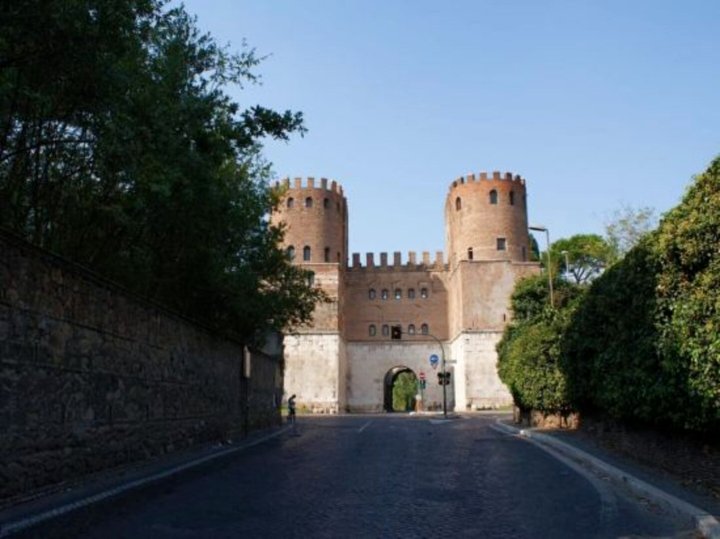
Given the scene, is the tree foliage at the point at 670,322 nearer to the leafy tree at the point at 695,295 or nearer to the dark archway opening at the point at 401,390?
the leafy tree at the point at 695,295

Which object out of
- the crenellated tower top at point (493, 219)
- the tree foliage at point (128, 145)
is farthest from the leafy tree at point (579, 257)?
the tree foliage at point (128, 145)

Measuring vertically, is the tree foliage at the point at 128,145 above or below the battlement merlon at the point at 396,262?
below

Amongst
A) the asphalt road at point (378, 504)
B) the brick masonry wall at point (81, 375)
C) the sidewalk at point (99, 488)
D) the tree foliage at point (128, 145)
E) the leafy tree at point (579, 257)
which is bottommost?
the asphalt road at point (378, 504)

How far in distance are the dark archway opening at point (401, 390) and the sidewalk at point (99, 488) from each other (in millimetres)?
55076

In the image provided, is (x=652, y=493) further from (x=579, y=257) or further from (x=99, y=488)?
(x=579, y=257)

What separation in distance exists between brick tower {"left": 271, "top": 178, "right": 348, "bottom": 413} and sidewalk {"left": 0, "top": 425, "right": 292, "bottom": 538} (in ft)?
148

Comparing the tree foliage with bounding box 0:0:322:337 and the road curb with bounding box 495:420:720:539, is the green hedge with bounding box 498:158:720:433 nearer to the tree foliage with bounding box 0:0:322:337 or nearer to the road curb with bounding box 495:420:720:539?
the road curb with bounding box 495:420:720:539

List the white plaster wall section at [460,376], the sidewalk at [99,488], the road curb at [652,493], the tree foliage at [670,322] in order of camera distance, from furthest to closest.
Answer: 1. the white plaster wall section at [460,376]
2. the tree foliage at [670,322]
3. the sidewalk at [99,488]
4. the road curb at [652,493]

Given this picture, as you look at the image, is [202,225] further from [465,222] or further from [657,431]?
[465,222]

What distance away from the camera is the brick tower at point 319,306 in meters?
60.8

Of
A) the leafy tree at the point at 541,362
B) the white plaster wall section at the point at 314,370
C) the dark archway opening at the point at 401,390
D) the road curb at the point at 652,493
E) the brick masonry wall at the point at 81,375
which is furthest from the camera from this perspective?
the dark archway opening at the point at 401,390

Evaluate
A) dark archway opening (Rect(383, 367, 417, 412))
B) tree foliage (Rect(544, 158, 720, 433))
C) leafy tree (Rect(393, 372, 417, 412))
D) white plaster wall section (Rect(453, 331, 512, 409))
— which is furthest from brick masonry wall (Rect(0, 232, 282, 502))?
leafy tree (Rect(393, 372, 417, 412))

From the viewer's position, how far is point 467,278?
59.4 meters

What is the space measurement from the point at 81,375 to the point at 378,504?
4.87 metres
